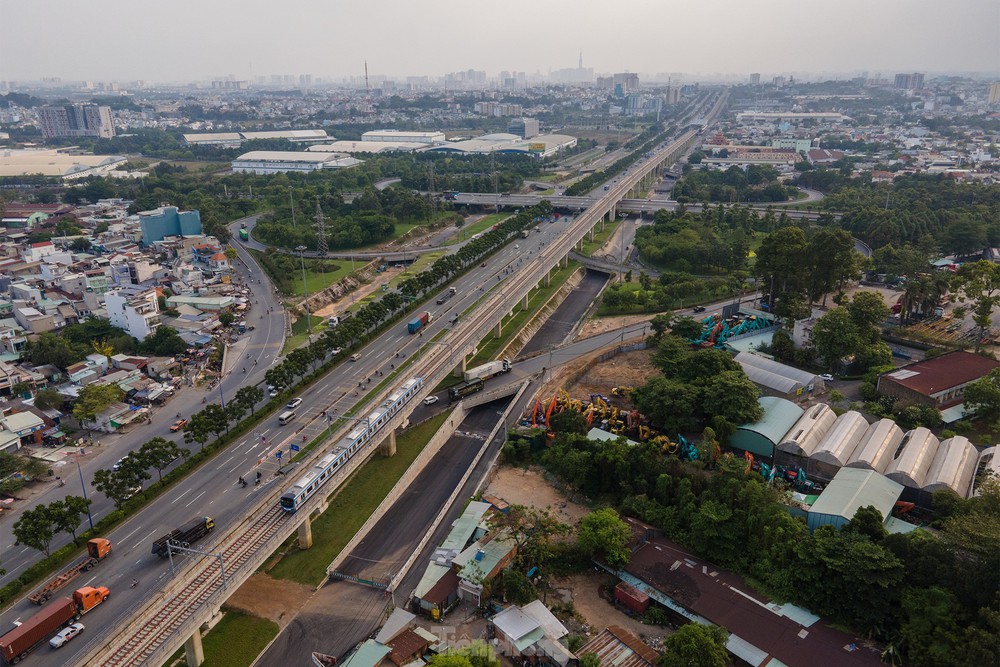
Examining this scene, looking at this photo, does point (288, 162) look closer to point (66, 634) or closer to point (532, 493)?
point (532, 493)

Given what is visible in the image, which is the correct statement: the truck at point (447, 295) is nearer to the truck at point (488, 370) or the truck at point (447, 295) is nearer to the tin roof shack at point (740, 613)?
the truck at point (488, 370)

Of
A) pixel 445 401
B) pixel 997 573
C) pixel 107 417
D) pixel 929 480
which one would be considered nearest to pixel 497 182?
pixel 445 401

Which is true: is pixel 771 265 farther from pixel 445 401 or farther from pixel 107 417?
pixel 107 417

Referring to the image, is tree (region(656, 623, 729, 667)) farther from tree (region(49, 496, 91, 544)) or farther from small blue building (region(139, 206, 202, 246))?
small blue building (region(139, 206, 202, 246))

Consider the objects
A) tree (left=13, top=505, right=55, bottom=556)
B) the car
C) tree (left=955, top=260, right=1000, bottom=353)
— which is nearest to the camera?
the car

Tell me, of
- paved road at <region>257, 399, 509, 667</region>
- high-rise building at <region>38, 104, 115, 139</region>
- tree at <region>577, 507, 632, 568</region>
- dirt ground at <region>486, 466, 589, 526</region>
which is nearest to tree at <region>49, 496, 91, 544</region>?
paved road at <region>257, 399, 509, 667</region>

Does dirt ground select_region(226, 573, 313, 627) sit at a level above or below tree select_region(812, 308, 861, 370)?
below

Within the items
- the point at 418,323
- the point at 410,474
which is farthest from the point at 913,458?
the point at 418,323
